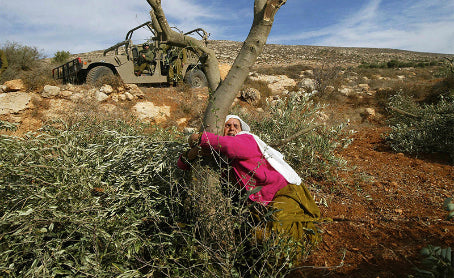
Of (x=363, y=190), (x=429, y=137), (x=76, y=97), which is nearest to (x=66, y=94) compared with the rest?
(x=76, y=97)

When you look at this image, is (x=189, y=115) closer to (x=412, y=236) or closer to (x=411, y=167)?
(x=411, y=167)

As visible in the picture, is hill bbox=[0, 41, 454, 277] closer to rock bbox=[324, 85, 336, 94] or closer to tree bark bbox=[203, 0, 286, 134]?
tree bark bbox=[203, 0, 286, 134]

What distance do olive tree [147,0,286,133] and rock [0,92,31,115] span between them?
22.6 ft

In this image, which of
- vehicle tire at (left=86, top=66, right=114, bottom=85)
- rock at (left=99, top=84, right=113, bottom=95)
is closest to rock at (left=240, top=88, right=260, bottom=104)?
rock at (left=99, top=84, right=113, bottom=95)

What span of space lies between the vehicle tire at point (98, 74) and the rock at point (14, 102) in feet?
5.99

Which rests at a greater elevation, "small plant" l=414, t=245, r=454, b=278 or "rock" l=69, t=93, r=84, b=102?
"rock" l=69, t=93, r=84, b=102

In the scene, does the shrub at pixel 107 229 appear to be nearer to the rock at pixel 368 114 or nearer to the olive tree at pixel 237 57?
the olive tree at pixel 237 57

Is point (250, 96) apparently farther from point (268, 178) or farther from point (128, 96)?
point (268, 178)

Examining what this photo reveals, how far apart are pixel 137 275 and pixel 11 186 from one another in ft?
3.92

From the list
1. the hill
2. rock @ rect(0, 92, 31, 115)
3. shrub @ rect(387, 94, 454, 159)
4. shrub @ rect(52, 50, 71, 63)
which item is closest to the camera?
the hill

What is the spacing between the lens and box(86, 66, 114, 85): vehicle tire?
8.52 meters

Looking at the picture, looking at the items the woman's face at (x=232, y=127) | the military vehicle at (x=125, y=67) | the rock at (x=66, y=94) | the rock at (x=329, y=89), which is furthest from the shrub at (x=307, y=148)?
the rock at (x=329, y=89)

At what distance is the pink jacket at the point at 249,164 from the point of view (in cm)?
204

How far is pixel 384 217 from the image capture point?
7.92 ft
